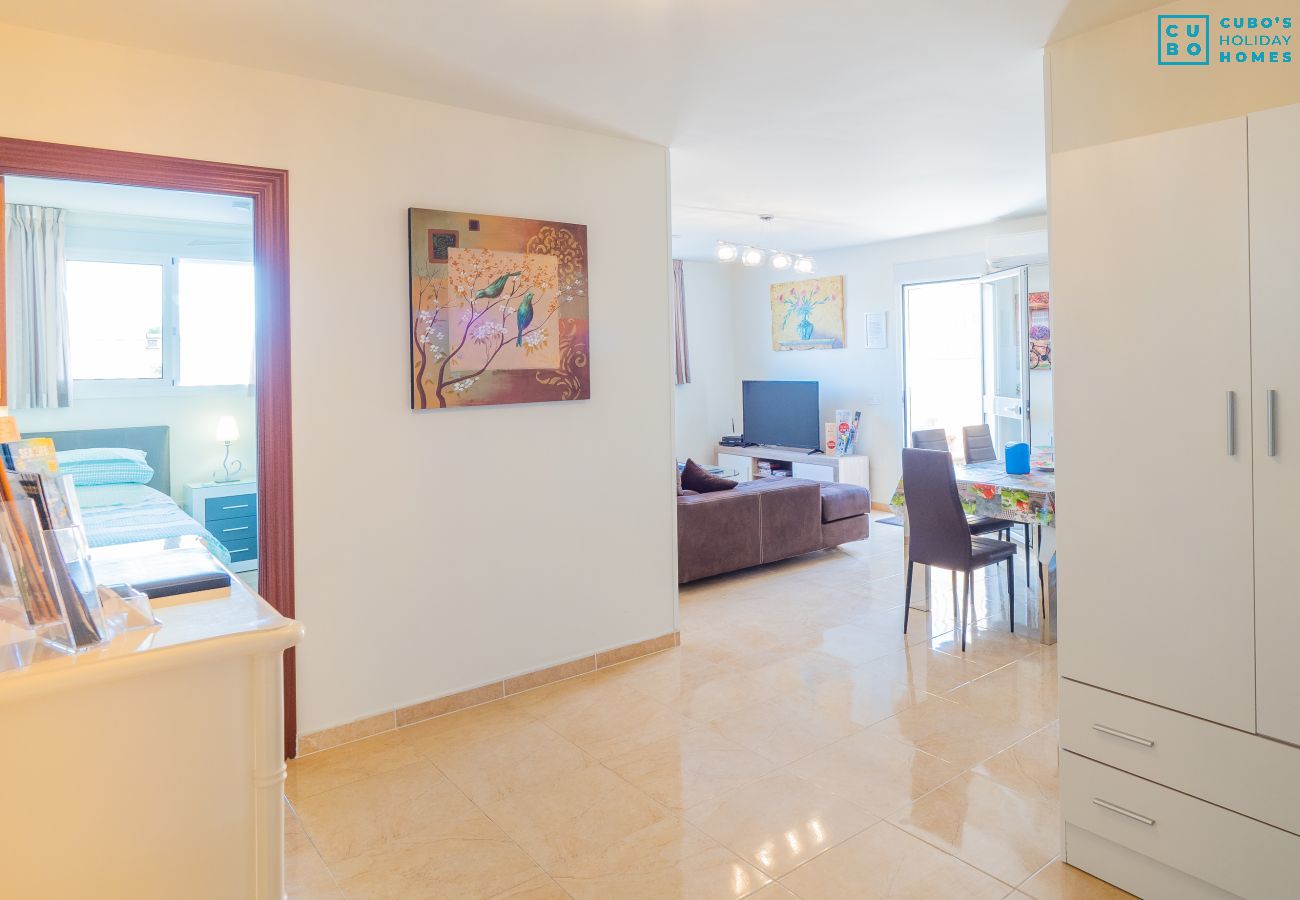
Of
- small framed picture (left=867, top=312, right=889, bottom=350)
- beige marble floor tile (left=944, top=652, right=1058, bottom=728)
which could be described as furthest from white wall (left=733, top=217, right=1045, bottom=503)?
beige marble floor tile (left=944, top=652, right=1058, bottom=728)

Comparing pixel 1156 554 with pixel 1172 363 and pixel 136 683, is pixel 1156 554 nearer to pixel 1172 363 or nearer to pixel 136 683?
pixel 1172 363

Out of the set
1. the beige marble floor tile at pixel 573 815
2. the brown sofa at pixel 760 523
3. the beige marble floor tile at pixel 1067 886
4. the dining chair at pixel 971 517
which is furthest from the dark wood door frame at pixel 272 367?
the dining chair at pixel 971 517

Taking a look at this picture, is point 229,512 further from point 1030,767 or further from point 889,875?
Answer: point 1030,767

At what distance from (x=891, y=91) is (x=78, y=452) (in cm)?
492

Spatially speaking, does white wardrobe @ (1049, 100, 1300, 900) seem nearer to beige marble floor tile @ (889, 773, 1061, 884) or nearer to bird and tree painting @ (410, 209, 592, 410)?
beige marble floor tile @ (889, 773, 1061, 884)

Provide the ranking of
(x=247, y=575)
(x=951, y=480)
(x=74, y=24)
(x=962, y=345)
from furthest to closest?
(x=962, y=345) < (x=247, y=575) < (x=951, y=480) < (x=74, y=24)

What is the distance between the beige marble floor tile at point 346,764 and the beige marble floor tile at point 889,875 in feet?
5.02

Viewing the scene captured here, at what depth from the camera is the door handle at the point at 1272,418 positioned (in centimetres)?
179

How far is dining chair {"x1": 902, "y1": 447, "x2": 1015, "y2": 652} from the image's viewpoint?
392 cm

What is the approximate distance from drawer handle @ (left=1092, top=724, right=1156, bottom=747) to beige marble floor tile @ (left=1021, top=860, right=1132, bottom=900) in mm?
406

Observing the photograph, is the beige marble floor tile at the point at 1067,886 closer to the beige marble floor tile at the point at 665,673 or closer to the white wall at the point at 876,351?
the beige marble floor tile at the point at 665,673

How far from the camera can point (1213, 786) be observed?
192cm

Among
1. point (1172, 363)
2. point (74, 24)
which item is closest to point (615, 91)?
point (74, 24)

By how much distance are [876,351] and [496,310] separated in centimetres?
494
